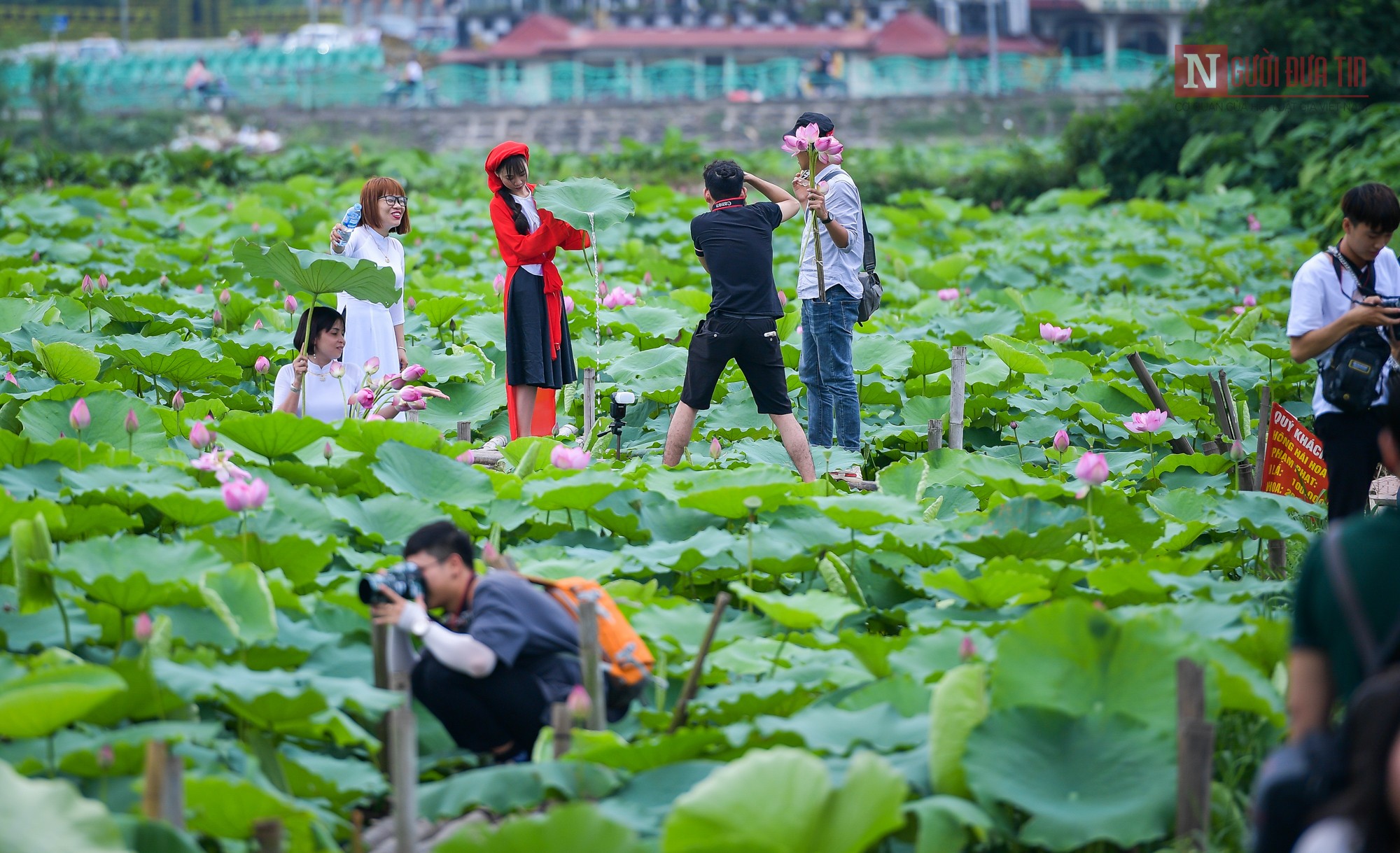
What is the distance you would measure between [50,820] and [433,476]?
7.00 feet

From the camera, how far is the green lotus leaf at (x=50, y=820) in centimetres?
215

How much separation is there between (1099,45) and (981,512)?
3959 centimetres

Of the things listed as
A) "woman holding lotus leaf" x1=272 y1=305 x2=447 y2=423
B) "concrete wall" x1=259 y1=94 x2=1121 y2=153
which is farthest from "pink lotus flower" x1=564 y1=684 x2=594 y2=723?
"concrete wall" x1=259 y1=94 x2=1121 y2=153

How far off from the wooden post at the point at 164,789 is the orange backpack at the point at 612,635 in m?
0.98

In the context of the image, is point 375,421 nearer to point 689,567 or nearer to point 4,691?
point 689,567

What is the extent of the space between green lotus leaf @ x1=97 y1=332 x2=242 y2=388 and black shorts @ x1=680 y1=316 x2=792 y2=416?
2.17 meters

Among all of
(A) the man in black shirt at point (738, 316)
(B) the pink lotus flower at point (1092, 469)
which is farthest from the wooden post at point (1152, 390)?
(B) the pink lotus flower at point (1092, 469)

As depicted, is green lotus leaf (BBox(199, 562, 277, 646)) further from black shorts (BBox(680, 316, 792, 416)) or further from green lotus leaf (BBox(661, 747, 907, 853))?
black shorts (BBox(680, 316, 792, 416))

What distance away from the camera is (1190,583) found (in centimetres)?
362

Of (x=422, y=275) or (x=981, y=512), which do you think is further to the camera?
(x=422, y=275)

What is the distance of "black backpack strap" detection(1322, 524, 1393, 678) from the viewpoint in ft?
7.05

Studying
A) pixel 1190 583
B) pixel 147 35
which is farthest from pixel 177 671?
pixel 147 35

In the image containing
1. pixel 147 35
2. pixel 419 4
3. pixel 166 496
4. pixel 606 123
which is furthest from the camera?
pixel 419 4

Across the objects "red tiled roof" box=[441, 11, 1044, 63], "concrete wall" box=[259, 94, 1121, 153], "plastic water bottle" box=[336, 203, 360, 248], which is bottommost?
"plastic water bottle" box=[336, 203, 360, 248]
